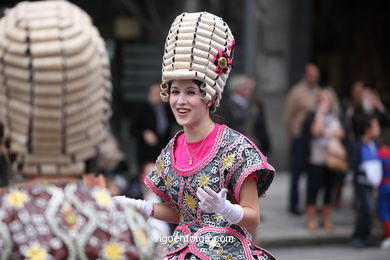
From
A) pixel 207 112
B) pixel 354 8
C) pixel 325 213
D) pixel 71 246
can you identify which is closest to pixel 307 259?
pixel 325 213

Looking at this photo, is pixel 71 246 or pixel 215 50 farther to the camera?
pixel 215 50

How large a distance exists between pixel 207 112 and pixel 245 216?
569mm

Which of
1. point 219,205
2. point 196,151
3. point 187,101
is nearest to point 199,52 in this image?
point 187,101

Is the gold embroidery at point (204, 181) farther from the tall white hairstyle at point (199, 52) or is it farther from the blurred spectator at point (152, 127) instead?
the blurred spectator at point (152, 127)

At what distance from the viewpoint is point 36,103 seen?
191 cm

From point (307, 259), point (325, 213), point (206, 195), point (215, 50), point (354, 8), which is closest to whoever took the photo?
point (206, 195)

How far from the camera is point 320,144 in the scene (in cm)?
935

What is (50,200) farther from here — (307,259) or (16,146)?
(307,259)

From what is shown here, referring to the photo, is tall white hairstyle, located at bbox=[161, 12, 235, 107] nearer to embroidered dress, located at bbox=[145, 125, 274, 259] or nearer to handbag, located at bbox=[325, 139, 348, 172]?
embroidered dress, located at bbox=[145, 125, 274, 259]

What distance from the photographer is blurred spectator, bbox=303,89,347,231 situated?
930cm

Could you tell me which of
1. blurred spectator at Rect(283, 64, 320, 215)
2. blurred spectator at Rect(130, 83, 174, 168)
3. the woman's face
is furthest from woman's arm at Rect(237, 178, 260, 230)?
blurred spectator at Rect(283, 64, 320, 215)

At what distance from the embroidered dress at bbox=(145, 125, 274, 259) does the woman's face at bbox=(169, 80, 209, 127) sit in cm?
16

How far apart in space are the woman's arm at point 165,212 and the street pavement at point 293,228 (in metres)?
4.52

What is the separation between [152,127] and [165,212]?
18.5 feet
